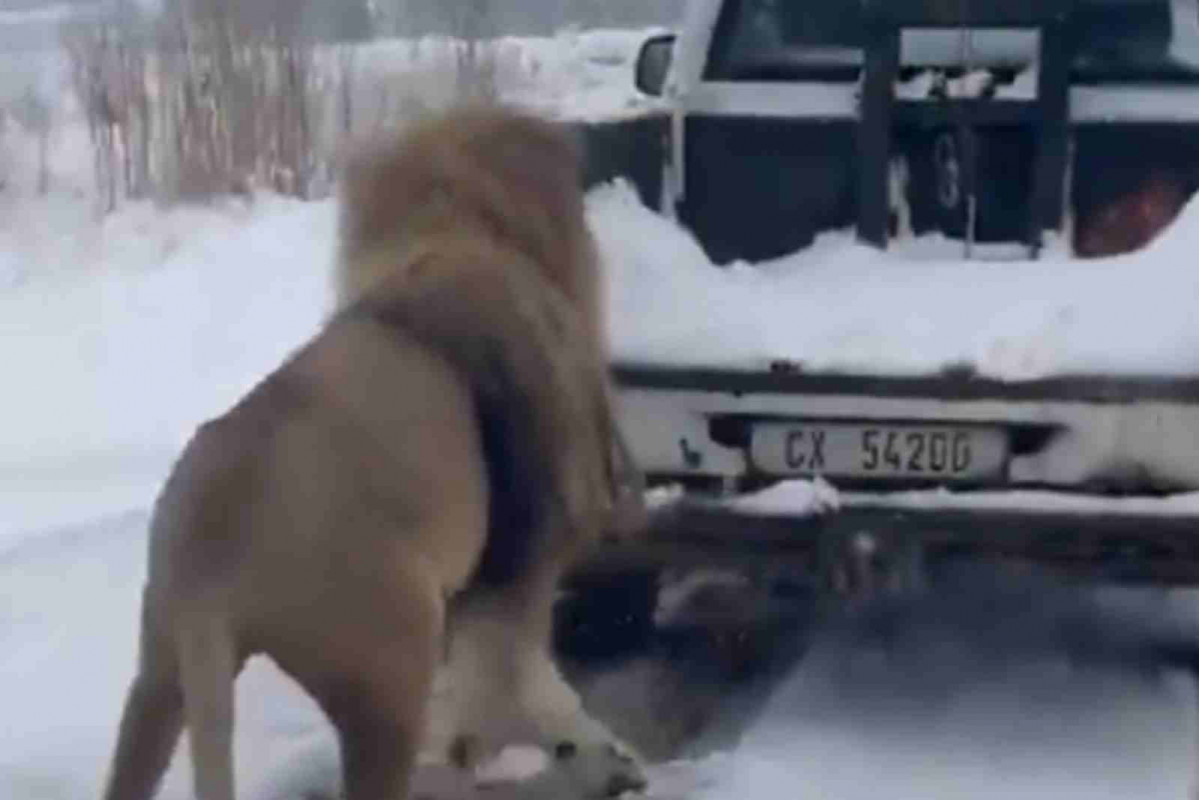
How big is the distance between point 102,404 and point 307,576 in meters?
6.22

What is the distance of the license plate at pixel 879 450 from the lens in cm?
568

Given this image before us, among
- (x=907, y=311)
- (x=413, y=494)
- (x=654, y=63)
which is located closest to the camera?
(x=413, y=494)

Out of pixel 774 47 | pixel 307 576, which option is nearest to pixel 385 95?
pixel 774 47

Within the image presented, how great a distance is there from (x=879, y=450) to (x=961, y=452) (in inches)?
7.0

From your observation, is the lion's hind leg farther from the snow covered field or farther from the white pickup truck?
the white pickup truck

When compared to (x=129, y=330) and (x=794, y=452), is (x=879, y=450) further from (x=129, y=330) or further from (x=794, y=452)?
(x=129, y=330)

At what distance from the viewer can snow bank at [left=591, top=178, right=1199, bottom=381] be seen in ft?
18.6

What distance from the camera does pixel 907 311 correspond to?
5.97m

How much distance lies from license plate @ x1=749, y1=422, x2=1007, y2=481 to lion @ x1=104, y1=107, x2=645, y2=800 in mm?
544

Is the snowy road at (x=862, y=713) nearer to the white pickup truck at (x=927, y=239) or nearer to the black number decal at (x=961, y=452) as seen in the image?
the white pickup truck at (x=927, y=239)

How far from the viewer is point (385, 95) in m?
16.2

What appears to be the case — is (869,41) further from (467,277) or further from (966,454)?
(467,277)

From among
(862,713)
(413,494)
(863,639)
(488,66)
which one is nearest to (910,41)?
(863,639)

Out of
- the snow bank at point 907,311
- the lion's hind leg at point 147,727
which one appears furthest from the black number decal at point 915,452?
the lion's hind leg at point 147,727
